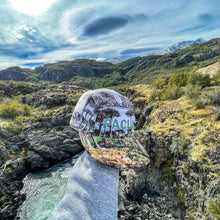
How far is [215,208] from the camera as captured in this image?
3797 mm

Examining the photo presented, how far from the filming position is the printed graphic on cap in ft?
2.30

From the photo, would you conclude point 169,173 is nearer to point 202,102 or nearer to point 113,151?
point 202,102

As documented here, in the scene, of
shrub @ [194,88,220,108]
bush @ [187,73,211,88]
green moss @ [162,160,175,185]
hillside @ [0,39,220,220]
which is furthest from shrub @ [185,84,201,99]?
green moss @ [162,160,175,185]

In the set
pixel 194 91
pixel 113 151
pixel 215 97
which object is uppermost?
pixel 113 151

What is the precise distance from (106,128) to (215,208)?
5.10 m

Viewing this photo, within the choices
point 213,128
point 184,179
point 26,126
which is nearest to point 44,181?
point 26,126

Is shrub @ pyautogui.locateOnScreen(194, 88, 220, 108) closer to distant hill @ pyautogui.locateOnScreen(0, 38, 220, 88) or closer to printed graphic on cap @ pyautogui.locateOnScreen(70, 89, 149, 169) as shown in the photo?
printed graphic on cap @ pyautogui.locateOnScreen(70, 89, 149, 169)

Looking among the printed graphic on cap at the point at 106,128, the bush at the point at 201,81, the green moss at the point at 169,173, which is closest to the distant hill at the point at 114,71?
the bush at the point at 201,81

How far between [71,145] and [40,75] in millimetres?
83357

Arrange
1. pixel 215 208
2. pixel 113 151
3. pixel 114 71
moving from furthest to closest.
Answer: pixel 114 71, pixel 215 208, pixel 113 151

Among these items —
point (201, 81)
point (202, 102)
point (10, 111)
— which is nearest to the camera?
point (202, 102)

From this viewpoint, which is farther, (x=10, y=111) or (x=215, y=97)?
(x=10, y=111)

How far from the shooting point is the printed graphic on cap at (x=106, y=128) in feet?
2.30

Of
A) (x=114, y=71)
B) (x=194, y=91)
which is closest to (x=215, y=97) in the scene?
(x=194, y=91)
